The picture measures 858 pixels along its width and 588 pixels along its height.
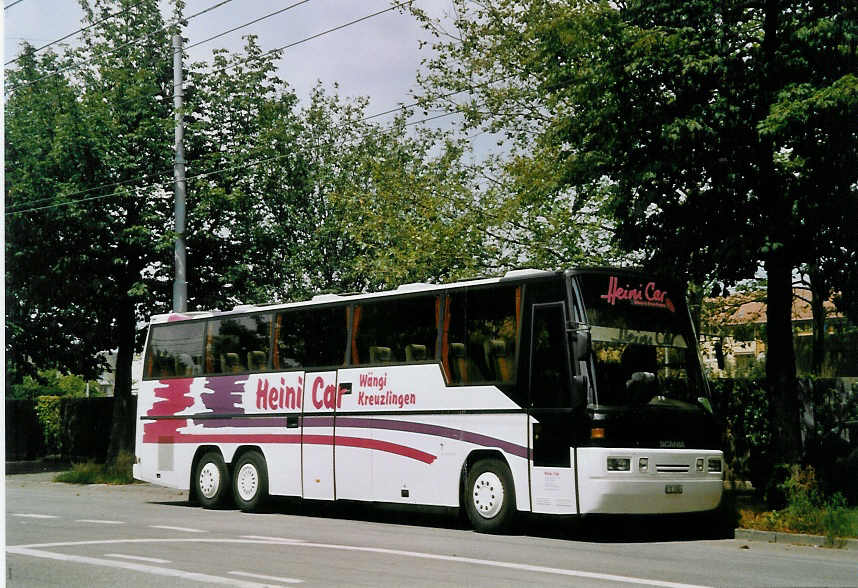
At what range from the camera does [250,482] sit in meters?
19.3

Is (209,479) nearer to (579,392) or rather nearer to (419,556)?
(579,392)

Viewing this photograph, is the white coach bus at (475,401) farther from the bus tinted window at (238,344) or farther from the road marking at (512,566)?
the road marking at (512,566)

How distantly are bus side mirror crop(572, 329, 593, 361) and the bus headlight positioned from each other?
1.28m

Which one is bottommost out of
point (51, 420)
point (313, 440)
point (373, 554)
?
point (373, 554)

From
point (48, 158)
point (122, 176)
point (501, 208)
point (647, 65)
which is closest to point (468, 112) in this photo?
point (501, 208)

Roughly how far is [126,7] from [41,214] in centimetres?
568

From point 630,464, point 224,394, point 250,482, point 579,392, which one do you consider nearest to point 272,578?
point 579,392

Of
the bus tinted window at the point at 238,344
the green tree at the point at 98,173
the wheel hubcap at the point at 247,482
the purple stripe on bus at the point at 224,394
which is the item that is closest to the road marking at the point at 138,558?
the wheel hubcap at the point at 247,482

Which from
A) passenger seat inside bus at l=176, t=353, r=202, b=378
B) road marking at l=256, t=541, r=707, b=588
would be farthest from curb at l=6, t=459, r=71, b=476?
road marking at l=256, t=541, r=707, b=588

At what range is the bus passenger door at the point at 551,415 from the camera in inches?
549

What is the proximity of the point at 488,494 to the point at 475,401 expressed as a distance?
4.19ft

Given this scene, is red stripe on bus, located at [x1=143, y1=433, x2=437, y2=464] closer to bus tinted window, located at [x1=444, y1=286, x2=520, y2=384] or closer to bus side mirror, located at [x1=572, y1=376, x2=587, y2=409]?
bus tinted window, located at [x1=444, y1=286, x2=520, y2=384]

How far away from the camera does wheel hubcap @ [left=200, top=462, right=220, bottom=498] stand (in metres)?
20.0

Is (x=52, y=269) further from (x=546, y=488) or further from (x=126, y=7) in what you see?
(x=546, y=488)
